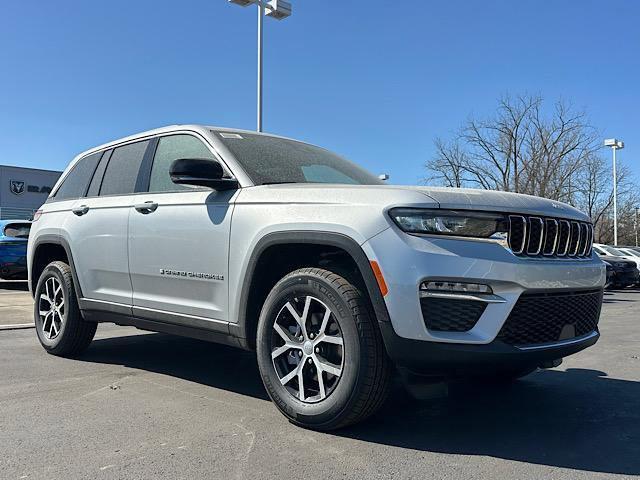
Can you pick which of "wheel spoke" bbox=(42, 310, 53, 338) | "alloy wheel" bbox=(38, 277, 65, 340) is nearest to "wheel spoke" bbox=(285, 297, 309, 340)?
"alloy wheel" bbox=(38, 277, 65, 340)

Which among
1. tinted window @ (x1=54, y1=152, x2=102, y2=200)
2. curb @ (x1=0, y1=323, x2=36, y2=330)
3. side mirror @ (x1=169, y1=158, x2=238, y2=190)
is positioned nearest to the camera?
side mirror @ (x1=169, y1=158, x2=238, y2=190)

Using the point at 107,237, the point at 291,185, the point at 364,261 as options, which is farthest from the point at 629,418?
the point at 107,237

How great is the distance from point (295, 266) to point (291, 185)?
523 mm

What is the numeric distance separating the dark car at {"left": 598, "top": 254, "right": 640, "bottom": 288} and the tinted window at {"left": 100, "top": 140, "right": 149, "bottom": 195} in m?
18.1

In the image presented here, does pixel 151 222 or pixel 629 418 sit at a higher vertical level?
pixel 151 222

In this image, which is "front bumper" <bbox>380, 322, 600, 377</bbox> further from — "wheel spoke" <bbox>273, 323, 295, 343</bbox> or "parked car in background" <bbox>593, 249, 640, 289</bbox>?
"parked car in background" <bbox>593, 249, 640, 289</bbox>

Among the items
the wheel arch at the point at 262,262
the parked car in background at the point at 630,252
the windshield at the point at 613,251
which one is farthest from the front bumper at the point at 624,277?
the wheel arch at the point at 262,262

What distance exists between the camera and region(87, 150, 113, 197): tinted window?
17.7 feet

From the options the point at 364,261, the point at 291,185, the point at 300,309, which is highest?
the point at 291,185

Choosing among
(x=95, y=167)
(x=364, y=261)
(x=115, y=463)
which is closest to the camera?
(x=115, y=463)

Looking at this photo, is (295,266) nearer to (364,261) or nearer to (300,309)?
(300,309)

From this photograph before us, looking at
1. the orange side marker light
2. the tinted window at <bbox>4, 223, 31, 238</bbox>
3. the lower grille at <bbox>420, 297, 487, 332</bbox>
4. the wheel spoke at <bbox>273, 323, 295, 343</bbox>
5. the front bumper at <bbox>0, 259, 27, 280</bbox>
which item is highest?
the orange side marker light

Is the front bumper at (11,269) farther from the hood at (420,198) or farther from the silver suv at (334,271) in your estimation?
the hood at (420,198)

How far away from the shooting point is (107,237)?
16.1 feet
